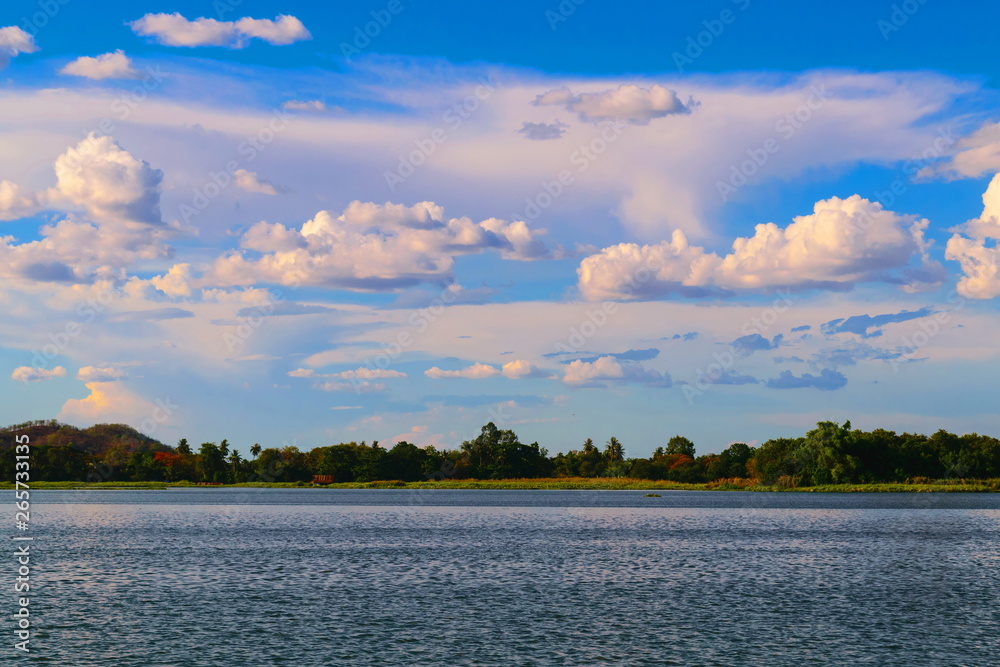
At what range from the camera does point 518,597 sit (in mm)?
50250

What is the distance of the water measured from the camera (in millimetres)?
36375

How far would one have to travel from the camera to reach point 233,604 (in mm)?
47250

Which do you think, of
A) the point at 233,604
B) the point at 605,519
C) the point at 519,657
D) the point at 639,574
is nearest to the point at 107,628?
the point at 233,604

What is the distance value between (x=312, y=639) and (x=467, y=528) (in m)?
67.4

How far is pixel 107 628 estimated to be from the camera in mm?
40469

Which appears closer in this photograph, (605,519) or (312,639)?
(312,639)

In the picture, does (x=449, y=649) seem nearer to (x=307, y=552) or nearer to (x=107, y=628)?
(x=107, y=628)

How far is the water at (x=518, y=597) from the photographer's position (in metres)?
36.4

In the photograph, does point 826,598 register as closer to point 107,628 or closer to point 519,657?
point 519,657

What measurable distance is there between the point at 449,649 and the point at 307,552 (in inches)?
1643

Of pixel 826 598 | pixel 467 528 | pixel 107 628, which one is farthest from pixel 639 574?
pixel 467 528

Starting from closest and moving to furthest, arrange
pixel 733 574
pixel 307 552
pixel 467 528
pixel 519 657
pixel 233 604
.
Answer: pixel 519 657 → pixel 233 604 → pixel 733 574 → pixel 307 552 → pixel 467 528

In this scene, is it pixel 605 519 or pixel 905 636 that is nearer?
pixel 905 636

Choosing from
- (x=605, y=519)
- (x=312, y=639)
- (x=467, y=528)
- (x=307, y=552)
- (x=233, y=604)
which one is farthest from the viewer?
(x=605, y=519)
